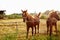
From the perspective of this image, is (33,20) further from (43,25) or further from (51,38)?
(43,25)

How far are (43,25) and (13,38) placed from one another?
5.75 metres

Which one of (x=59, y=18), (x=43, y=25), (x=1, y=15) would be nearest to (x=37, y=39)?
(x=59, y=18)

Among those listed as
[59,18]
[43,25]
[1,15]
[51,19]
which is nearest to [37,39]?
[51,19]

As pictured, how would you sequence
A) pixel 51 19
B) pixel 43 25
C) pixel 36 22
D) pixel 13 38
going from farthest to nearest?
pixel 43 25 → pixel 36 22 → pixel 51 19 → pixel 13 38

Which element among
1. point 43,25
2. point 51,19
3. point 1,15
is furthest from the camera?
point 1,15

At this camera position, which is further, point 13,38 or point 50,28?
point 50,28

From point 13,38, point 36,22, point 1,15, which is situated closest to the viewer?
point 13,38

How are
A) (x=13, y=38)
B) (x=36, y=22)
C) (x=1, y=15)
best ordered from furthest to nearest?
(x=1, y=15), (x=36, y=22), (x=13, y=38)

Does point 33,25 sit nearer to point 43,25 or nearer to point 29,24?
point 29,24

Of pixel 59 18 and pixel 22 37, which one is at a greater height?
pixel 59 18

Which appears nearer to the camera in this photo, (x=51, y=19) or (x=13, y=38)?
(x=13, y=38)

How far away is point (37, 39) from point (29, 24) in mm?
1775

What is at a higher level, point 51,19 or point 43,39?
point 51,19

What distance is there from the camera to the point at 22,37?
38.2 ft
